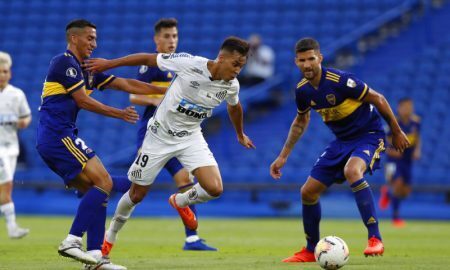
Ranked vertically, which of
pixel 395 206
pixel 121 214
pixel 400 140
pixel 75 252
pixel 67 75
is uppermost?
pixel 67 75

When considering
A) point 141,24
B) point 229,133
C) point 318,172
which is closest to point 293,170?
point 229,133

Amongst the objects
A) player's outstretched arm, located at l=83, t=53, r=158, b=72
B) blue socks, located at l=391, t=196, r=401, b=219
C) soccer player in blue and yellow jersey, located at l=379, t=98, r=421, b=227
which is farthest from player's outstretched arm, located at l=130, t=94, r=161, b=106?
blue socks, located at l=391, t=196, r=401, b=219

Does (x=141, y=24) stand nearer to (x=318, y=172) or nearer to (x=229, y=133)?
(x=229, y=133)

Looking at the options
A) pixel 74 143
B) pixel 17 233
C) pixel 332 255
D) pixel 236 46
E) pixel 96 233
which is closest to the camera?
pixel 332 255

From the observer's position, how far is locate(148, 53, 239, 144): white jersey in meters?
7.85

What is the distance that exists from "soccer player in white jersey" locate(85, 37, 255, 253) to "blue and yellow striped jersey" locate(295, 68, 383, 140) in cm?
80

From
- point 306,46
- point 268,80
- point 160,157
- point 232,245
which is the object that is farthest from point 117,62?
point 268,80

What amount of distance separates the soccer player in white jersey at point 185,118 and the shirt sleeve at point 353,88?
1.06 m

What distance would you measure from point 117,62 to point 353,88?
7.62 ft

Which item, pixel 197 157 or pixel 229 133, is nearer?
pixel 197 157

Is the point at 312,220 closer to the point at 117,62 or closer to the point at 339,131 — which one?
the point at 339,131

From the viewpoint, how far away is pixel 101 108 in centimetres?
726

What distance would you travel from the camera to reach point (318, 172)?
8438mm

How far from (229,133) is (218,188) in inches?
463
